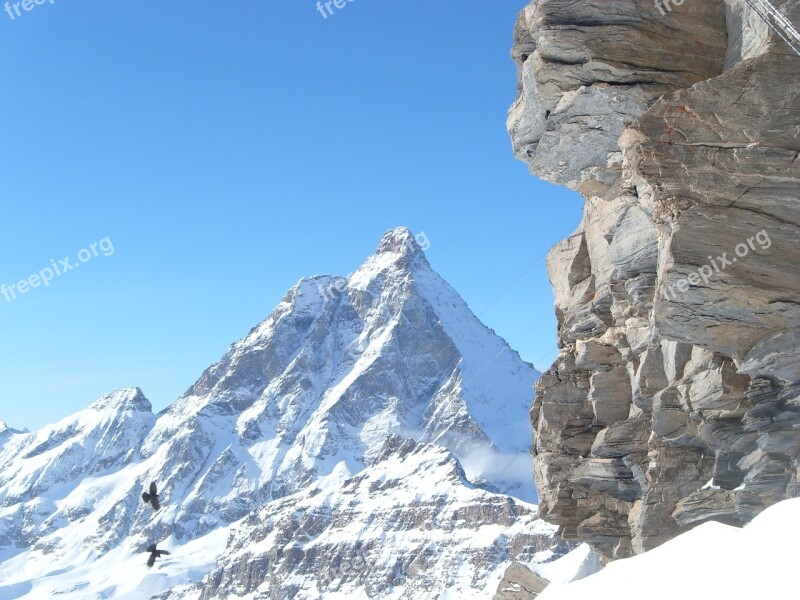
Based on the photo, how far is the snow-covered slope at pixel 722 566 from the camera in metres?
12.4

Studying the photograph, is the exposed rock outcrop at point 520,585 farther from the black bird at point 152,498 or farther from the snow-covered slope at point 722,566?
the snow-covered slope at point 722,566

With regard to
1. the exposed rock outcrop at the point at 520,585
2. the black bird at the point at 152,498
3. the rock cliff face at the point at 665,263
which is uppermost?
the rock cliff face at the point at 665,263

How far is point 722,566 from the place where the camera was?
13.4 metres

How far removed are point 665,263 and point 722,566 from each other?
1165 cm

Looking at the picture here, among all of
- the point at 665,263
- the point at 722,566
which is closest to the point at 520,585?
the point at 665,263

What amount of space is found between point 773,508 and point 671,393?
47.2 feet

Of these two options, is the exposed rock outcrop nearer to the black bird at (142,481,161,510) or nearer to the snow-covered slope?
the black bird at (142,481,161,510)

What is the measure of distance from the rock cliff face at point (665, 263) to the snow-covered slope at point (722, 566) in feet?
32.7

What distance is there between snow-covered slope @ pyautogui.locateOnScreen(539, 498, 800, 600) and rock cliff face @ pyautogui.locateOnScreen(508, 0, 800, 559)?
9.98 m

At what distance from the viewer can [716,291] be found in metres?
23.4

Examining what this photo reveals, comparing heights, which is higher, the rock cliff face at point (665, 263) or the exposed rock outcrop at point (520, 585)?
the rock cliff face at point (665, 263)

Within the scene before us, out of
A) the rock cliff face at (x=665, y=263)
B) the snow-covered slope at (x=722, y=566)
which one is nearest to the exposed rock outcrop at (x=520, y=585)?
the rock cliff face at (x=665, y=263)

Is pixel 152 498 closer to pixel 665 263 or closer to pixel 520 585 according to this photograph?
pixel 520 585

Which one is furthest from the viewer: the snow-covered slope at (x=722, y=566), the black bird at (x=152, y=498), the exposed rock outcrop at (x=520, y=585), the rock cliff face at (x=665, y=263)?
the black bird at (x=152, y=498)
